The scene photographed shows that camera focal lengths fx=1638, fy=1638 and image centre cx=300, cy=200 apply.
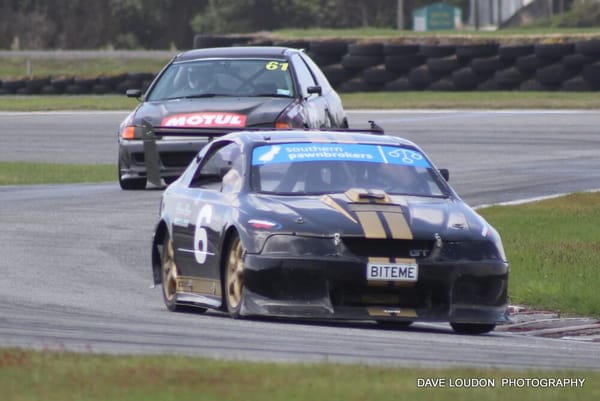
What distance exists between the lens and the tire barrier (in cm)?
3175

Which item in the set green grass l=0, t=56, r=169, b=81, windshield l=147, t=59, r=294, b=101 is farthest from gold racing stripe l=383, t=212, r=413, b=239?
green grass l=0, t=56, r=169, b=81

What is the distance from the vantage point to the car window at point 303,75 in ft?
59.8

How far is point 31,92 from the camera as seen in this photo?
135 feet

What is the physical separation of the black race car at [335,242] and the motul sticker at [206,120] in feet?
20.3

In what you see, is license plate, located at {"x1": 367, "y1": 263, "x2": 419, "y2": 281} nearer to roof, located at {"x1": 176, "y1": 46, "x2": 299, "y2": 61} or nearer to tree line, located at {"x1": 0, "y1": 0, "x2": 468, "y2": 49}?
roof, located at {"x1": 176, "y1": 46, "x2": 299, "y2": 61}

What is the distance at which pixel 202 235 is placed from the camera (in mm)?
10539

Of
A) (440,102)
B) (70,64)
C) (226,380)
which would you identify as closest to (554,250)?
(226,380)

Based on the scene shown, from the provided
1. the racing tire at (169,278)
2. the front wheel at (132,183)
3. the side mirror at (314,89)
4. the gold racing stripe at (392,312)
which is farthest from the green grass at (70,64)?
the gold racing stripe at (392,312)

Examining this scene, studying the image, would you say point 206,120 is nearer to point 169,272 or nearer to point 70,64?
point 169,272

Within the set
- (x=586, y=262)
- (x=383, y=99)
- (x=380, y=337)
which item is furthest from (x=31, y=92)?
(x=380, y=337)

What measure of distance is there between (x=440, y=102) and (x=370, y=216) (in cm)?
2333

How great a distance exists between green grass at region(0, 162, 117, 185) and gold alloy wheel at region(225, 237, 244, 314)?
413 inches

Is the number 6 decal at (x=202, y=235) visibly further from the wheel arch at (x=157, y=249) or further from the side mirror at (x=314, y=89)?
the side mirror at (x=314, y=89)

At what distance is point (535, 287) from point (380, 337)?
9.33 ft
